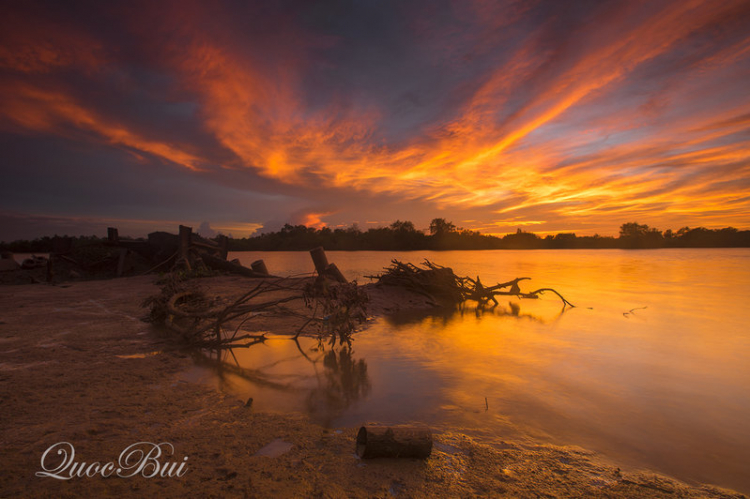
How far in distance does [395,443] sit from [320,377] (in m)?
2.39

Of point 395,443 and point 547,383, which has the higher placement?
point 395,443

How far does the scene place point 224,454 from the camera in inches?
107

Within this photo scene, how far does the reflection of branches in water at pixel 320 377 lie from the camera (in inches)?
159

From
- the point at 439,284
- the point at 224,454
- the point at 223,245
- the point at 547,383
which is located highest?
the point at 223,245

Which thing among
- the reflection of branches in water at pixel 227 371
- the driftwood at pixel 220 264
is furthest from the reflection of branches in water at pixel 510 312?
the driftwood at pixel 220 264

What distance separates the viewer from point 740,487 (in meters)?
2.73

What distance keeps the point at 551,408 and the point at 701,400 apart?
222cm

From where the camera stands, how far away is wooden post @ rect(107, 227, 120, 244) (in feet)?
55.0

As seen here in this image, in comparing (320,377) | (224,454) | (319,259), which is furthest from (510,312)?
(224,454)

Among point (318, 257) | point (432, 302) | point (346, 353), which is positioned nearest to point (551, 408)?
point (346, 353)

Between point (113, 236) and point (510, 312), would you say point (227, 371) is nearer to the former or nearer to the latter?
Result: point (510, 312)

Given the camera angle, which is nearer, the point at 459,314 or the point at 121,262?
the point at 459,314

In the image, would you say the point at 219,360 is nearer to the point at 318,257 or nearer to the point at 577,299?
the point at 318,257

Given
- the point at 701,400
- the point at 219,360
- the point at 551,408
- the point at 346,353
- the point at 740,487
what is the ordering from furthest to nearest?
the point at 346,353
the point at 219,360
the point at 701,400
the point at 551,408
the point at 740,487
